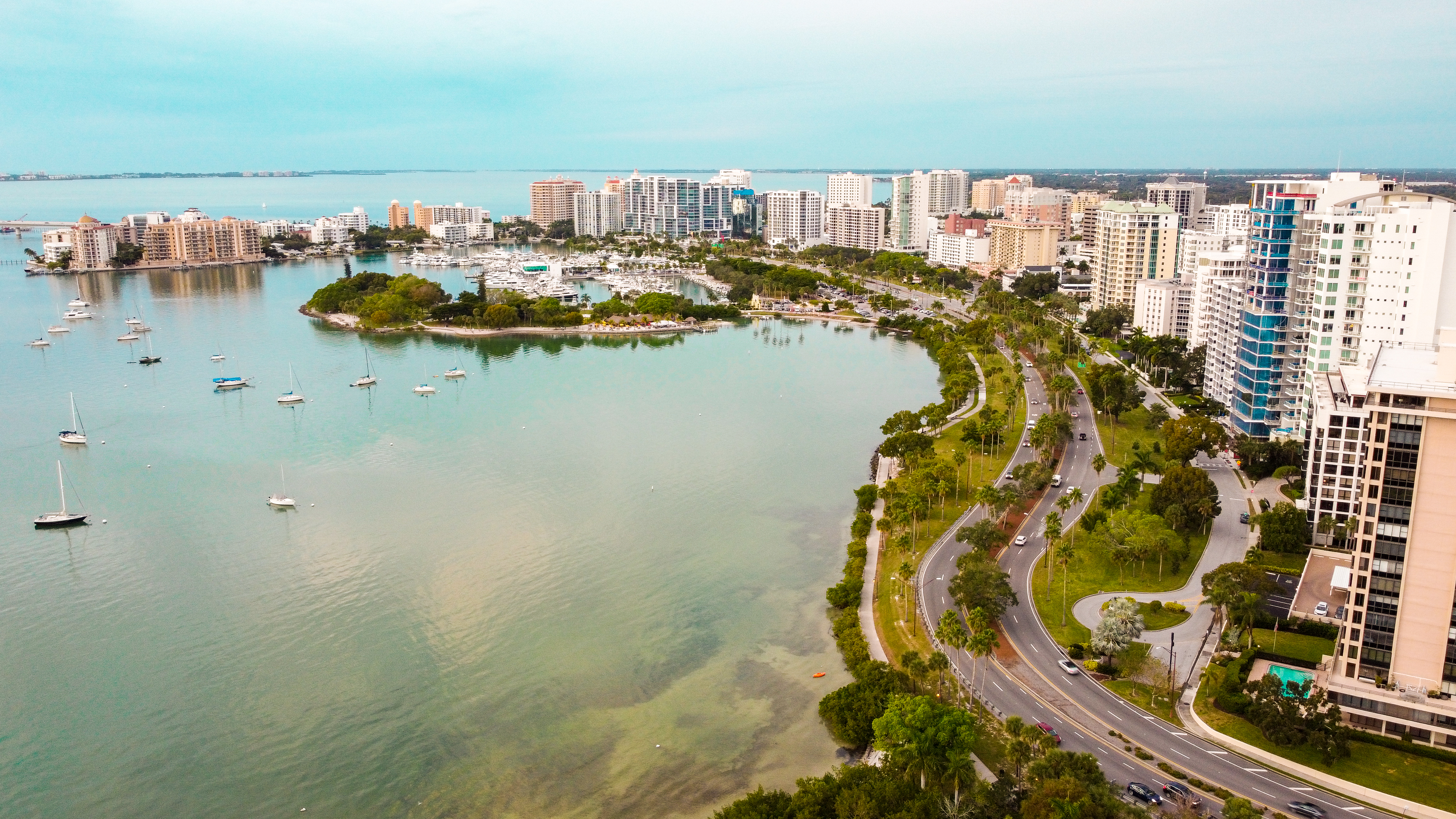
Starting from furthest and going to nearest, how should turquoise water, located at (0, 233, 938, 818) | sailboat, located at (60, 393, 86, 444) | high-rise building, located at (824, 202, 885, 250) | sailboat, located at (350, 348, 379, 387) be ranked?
high-rise building, located at (824, 202, 885, 250)
sailboat, located at (350, 348, 379, 387)
sailboat, located at (60, 393, 86, 444)
turquoise water, located at (0, 233, 938, 818)

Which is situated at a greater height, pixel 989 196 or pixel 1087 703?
pixel 989 196

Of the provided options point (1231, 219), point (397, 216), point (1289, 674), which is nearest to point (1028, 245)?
point (1231, 219)

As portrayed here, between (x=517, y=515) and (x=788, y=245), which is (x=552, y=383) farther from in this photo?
(x=788, y=245)

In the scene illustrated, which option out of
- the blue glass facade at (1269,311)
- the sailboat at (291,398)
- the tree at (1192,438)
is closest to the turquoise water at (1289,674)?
the tree at (1192,438)

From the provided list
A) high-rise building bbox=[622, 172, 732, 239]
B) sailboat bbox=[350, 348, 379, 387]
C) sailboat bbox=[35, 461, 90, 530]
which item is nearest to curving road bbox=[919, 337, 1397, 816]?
sailboat bbox=[35, 461, 90, 530]

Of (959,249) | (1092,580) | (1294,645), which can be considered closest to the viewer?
(1294,645)

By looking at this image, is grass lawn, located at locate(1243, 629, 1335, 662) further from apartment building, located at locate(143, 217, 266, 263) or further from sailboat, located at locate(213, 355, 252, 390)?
apartment building, located at locate(143, 217, 266, 263)

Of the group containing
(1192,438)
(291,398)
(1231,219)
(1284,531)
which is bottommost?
(1284,531)

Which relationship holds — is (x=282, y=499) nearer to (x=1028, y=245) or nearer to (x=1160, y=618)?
(x=1160, y=618)
